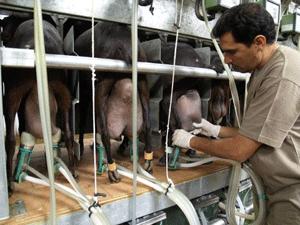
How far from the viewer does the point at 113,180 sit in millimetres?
1052

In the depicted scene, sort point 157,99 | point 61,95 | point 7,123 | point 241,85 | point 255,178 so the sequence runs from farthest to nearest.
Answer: point 241,85 < point 157,99 < point 255,178 < point 61,95 < point 7,123

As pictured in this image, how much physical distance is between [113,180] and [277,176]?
0.59m

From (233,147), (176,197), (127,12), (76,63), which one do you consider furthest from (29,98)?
(233,147)

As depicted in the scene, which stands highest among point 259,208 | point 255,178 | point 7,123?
point 7,123

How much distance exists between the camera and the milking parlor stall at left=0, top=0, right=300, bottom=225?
805mm

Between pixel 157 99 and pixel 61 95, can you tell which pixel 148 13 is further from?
pixel 61 95

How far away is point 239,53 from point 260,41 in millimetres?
76

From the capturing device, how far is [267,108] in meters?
0.88

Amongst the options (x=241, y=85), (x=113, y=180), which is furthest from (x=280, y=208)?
(x=241, y=85)

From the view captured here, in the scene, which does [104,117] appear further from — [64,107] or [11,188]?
[11,188]

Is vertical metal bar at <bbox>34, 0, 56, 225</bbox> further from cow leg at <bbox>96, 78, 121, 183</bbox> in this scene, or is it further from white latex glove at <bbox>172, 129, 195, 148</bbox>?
white latex glove at <bbox>172, 129, 195, 148</bbox>

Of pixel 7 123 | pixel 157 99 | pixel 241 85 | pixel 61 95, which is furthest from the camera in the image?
pixel 241 85

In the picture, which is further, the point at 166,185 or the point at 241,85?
the point at 241,85

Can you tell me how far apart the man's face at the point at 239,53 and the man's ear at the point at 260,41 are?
0.01 meters
